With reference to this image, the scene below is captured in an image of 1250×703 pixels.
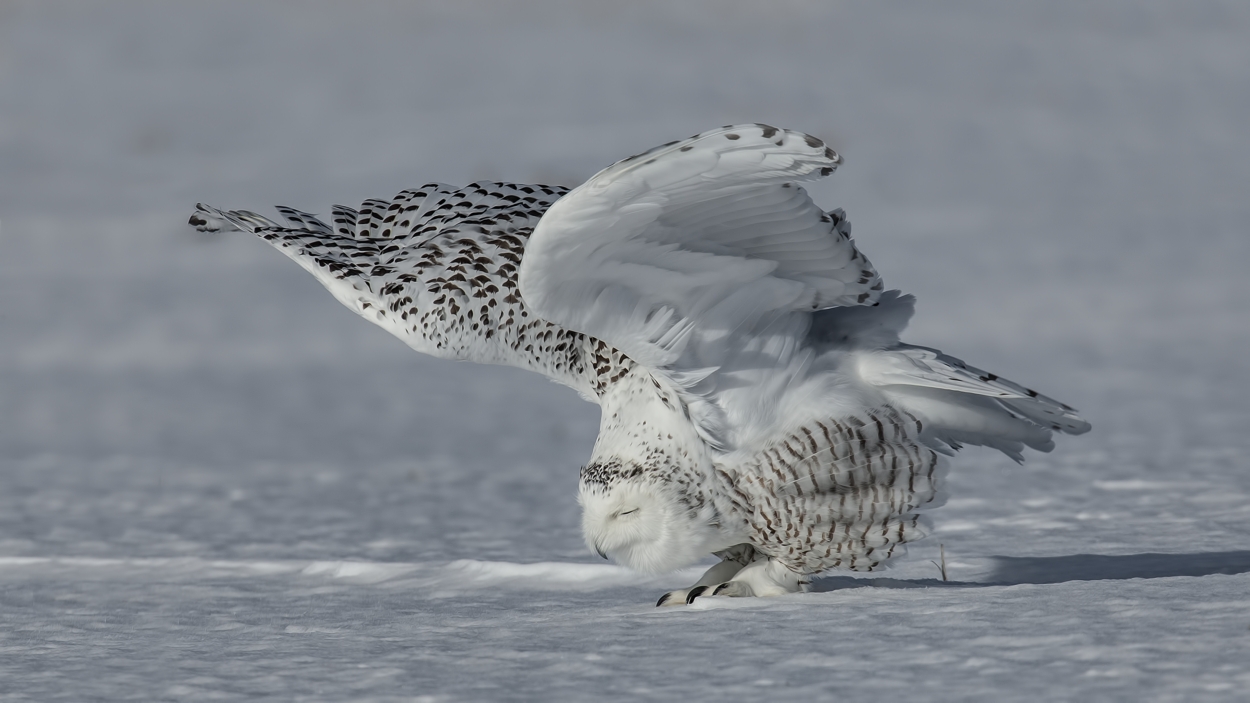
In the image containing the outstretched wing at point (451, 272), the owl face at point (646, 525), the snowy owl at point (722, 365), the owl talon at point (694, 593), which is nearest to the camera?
the snowy owl at point (722, 365)

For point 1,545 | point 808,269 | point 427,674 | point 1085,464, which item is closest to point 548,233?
point 808,269

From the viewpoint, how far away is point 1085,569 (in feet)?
11.5

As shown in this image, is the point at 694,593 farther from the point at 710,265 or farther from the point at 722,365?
the point at 710,265

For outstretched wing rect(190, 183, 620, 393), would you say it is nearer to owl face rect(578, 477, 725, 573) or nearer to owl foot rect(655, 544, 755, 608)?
owl face rect(578, 477, 725, 573)

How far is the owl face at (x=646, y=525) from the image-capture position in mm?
3008

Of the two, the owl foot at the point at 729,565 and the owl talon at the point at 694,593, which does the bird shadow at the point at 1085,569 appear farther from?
the owl talon at the point at 694,593

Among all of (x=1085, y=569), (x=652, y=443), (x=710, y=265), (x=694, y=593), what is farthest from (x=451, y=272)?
(x=1085, y=569)

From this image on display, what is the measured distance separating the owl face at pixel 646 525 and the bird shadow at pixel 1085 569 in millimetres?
434

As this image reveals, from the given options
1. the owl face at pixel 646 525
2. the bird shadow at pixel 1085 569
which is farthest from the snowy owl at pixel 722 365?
the bird shadow at pixel 1085 569

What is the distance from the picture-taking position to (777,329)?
309 cm

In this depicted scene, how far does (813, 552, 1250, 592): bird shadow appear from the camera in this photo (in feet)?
11.0

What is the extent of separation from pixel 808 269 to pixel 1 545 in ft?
10.2

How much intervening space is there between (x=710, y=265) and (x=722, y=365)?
339 millimetres

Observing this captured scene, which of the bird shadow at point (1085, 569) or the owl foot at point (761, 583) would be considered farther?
the bird shadow at point (1085, 569)
